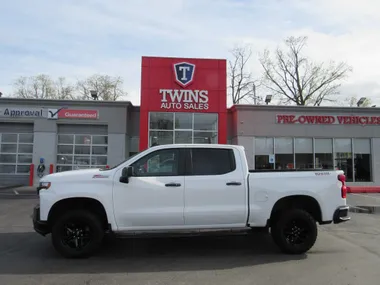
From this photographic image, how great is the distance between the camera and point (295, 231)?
21.7 ft

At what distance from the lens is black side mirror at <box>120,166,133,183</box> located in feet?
20.0

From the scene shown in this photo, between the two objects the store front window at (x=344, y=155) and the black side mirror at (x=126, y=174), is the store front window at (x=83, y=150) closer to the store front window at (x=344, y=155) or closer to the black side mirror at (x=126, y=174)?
the store front window at (x=344, y=155)

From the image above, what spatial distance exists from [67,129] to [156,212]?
17155 mm

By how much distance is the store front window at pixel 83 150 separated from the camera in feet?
71.1

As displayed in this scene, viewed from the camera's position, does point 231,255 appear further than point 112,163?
No

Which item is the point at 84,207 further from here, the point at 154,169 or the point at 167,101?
the point at 167,101

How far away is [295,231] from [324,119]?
56.4 ft

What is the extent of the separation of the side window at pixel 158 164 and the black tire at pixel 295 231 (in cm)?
218

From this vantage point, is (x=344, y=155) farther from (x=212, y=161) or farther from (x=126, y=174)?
(x=126, y=174)

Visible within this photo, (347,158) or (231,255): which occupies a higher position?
(347,158)

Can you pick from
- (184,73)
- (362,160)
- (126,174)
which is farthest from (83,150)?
(362,160)

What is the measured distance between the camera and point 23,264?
5.91 meters

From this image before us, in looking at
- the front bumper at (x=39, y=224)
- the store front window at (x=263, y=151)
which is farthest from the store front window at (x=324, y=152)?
the front bumper at (x=39, y=224)

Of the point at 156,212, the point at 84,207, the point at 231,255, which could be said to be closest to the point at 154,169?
the point at 156,212
